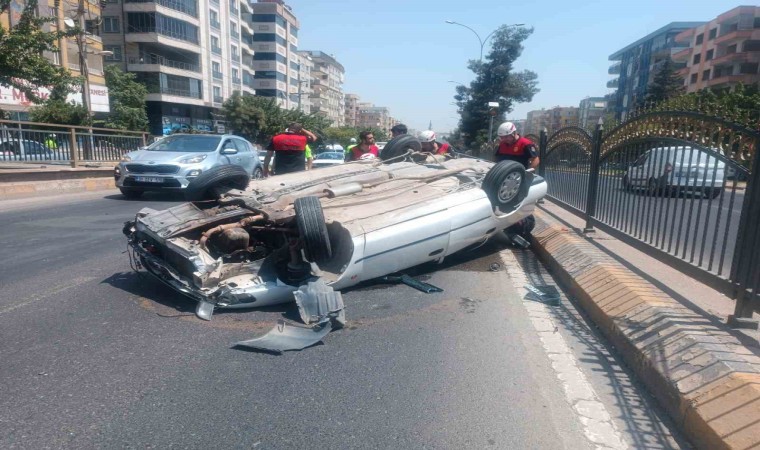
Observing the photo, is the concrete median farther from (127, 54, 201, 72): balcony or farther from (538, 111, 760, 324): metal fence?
(127, 54, 201, 72): balcony

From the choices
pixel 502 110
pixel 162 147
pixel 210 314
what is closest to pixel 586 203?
pixel 210 314

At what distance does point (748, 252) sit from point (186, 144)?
11952 mm

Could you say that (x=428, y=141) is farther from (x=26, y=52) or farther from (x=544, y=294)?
(x=26, y=52)

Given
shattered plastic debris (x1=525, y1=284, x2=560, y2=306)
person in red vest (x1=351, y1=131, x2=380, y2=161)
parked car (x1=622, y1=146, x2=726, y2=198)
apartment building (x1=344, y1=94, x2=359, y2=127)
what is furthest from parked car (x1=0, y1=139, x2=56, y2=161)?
apartment building (x1=344, y1=94, x2=359, y2=127)

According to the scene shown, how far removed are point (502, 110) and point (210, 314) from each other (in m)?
33.3

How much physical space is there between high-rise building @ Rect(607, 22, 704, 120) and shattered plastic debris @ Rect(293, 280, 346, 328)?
250 ft

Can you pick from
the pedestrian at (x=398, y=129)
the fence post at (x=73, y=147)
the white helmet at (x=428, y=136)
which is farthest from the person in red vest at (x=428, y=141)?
the fence post at (x=73, y=147)

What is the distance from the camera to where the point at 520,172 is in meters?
6.01

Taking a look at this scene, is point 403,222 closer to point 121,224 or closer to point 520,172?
point 520,172

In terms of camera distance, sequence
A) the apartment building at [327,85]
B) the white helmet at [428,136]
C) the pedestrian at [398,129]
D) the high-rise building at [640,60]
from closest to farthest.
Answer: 1. the white helmet at [428,136]
2. the pedestrian at [398,129]
3. the high-rise building at [640,60]
4. the apartment building at [327,85]

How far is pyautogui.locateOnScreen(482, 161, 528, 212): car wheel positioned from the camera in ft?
18.7

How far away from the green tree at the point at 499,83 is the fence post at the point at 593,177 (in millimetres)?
26033

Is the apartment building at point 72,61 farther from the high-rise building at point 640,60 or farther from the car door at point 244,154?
the high-rise building at point 640,60

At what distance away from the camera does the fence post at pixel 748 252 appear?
3.42 meters
